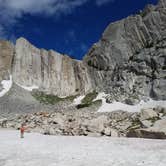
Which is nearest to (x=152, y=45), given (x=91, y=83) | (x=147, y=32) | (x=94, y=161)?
(x=147, y=32)

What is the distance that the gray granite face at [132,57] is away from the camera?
284ft

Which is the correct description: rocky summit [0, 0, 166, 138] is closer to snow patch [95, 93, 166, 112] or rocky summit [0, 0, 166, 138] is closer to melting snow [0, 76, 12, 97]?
melting snow [0, 76, 12, 97]

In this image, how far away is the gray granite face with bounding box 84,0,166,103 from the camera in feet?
284

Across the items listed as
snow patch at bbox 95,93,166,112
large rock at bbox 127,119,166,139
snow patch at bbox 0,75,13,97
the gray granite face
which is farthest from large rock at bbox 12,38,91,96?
large rock at bbox 127,119,166,139

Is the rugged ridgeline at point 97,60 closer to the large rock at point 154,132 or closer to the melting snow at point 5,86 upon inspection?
the melting snow at point 5,86

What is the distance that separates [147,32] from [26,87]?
44000mm

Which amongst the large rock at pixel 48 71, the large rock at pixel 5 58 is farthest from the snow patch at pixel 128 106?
the large rock at pixel 5 58

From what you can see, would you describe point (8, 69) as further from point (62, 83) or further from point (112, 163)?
point (112, 163)

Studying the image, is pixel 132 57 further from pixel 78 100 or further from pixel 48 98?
pixel 48 98

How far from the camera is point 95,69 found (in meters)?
108

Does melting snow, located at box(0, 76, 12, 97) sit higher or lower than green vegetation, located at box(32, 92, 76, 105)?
higher

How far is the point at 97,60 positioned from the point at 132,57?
44.2ft

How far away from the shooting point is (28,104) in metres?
86.1

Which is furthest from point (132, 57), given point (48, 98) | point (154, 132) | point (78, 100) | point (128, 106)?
point (154, 132)
